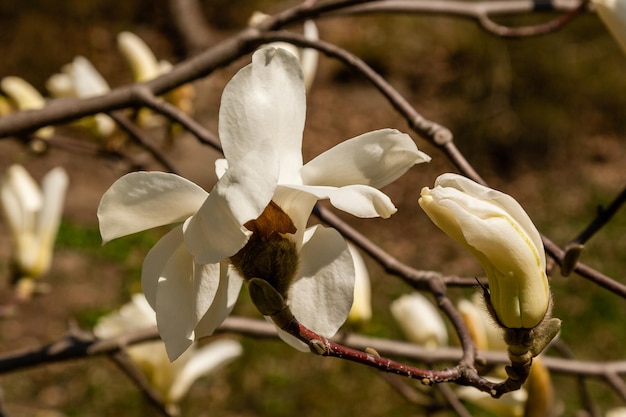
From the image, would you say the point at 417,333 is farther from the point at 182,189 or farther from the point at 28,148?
the point at 182,189

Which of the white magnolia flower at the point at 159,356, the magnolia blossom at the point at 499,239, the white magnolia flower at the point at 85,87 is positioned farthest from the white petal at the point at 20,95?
the magnolia blossom at the point at 499,239

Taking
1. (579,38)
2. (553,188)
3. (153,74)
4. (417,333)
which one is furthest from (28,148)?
(579,38)

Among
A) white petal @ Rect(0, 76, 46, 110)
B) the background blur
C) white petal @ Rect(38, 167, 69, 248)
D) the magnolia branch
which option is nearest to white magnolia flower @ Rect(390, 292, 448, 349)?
the magnolia branch

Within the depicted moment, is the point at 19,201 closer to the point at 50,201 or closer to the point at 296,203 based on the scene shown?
the point at 50,201

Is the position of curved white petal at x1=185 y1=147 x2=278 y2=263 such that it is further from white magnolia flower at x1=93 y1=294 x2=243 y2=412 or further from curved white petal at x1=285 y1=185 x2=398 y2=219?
white magnolia flower at x1=93 y1=294 x2=243 y2=412

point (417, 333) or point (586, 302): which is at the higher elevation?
point (417, 333)

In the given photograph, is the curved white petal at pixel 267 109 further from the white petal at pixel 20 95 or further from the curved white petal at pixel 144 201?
the white petal at pixel 20 95
